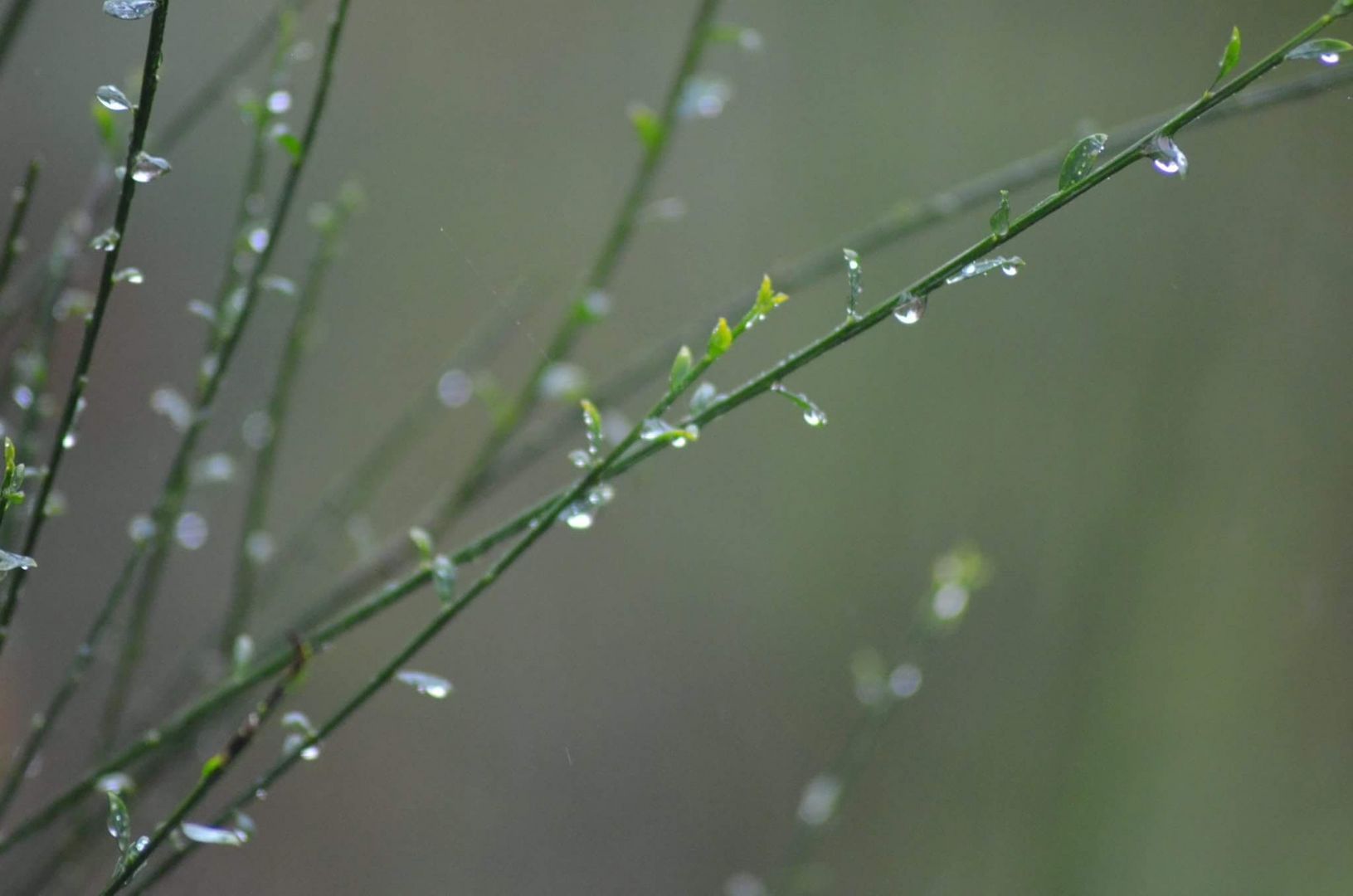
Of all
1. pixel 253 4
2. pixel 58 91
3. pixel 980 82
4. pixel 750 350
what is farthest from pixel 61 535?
pixel 980 82

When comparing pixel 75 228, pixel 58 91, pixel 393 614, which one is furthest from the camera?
pixel 393 614

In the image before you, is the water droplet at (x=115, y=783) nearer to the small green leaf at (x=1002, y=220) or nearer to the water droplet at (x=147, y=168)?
the water droplet at (x=147, y=168)

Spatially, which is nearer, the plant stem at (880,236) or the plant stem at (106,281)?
the plant stem at (106,281)

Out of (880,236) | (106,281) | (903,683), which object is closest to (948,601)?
(903,683)

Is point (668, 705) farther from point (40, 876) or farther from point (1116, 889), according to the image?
point (40, 876)

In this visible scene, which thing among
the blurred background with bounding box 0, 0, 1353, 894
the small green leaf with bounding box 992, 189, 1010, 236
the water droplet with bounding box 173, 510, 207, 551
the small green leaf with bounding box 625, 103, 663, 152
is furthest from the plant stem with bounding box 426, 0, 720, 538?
the blurred background with bounding box 0, 0, 1353, 894

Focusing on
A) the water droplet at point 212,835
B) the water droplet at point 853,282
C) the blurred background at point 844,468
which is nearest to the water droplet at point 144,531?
the water droplet at point 212,835

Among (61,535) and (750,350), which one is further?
(750,350)

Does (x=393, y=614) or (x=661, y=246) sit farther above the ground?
(x=661, y=246)
